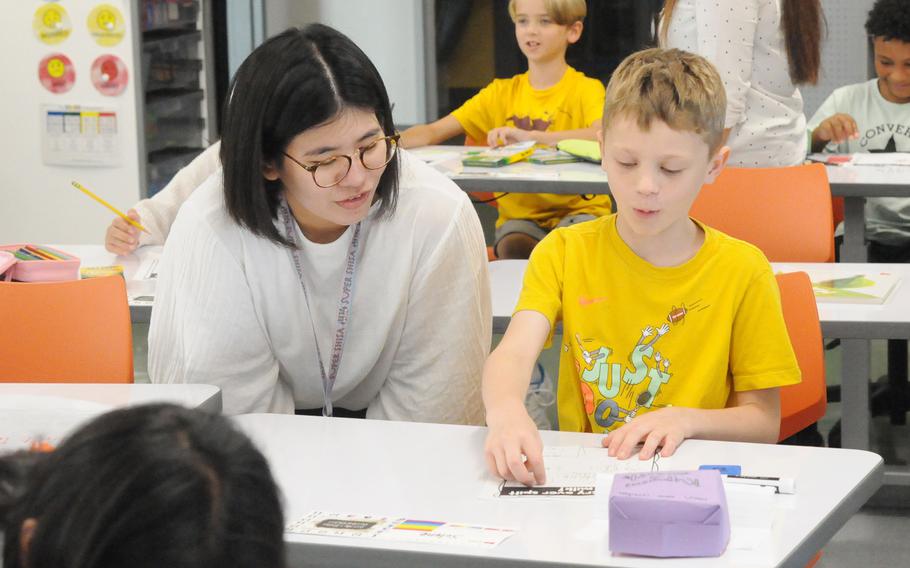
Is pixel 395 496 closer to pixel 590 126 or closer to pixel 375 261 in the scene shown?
pixel 375 261

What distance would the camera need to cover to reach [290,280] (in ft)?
6.48

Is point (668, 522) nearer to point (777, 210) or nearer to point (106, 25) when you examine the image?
point (777, 210)

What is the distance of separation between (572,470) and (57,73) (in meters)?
4.28

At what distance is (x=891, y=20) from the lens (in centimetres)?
394

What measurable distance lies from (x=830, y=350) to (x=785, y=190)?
1350 millimetres

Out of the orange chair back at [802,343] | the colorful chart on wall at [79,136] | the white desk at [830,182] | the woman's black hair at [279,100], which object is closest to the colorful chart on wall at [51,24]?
the colorful chart on wall at [79,136]

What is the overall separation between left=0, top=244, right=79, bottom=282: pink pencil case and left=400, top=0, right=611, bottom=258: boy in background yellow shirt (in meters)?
1.58

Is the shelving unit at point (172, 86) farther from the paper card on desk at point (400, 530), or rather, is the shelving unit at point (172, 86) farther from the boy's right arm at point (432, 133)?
the paper card on desk at point (400, 530)

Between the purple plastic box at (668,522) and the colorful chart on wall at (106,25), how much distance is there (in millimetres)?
4399

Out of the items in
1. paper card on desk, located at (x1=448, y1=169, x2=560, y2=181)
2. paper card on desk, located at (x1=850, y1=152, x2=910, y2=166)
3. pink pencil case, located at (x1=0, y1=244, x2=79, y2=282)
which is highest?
paper card on desk, located at (x1=850, y1=152, x2=910, y2=166)

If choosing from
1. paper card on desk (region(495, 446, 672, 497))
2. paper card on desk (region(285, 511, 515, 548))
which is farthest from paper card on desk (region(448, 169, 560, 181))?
paper card on desk (region(285, 511, 515, 548))

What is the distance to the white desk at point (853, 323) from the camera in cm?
228

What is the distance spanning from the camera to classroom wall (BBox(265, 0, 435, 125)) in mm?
6672

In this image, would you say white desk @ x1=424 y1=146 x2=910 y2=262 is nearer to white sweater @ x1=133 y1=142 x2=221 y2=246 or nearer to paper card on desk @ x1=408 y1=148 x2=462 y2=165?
paper card on desk @ x1=408 y1=148 x2=462 y2=165
